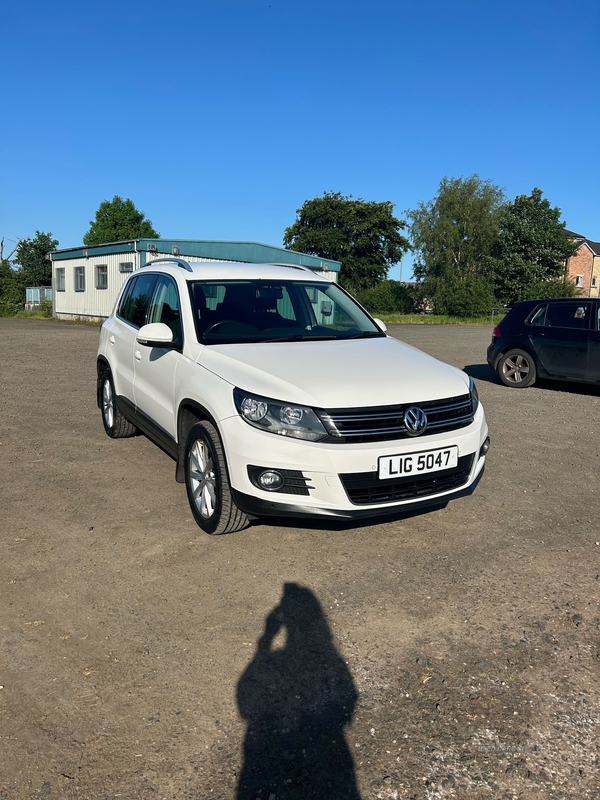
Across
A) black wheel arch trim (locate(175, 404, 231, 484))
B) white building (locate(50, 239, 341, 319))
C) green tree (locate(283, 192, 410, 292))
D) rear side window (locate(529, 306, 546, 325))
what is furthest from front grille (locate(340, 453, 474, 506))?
green tree (locate(283, 192, 410, 292))

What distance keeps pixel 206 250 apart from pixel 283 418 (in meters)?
25.4

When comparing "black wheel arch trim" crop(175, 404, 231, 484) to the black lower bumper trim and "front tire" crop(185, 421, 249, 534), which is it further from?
the black lower bumper trim

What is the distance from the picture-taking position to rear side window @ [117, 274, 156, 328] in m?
6.03

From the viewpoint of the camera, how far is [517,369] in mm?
11672

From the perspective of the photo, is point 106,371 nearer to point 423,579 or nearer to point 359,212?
point 423,579

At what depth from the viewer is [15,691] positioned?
2.75 metres

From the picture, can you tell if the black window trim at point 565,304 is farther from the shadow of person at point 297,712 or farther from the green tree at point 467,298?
the green tree at point 467,298

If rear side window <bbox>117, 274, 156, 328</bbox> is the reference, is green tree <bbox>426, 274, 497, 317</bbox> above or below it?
above

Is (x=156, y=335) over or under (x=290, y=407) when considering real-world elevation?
over

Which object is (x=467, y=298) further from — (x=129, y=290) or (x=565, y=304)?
(x=129, y=290)

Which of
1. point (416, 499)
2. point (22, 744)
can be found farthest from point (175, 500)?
point (22, 744)

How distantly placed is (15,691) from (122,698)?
448mm

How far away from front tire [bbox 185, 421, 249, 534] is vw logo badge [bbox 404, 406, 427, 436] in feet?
3.69

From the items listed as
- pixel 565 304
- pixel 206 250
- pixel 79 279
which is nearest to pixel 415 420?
pixel 565 304
